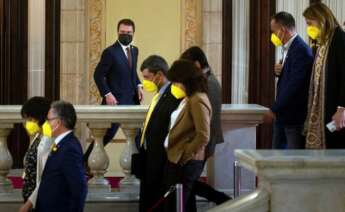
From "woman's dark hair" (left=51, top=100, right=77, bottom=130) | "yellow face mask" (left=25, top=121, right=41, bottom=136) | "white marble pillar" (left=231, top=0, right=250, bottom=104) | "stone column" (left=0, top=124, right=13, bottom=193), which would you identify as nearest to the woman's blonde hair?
"woman's dark hair" (left=51, top=100, right=77, bottom=130)

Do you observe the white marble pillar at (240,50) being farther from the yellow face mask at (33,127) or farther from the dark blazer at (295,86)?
the yellow face mask at (33,127)

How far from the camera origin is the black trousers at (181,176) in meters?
7.76

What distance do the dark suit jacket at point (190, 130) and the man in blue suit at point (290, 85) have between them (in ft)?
3.10

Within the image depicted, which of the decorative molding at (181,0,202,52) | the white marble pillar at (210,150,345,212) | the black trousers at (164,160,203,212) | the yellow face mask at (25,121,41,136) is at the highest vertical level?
the decorative molding at (181,0,202,52)

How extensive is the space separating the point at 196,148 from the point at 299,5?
4665mm

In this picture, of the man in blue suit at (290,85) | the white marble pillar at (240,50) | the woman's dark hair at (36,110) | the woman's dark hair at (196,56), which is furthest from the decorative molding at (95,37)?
the woman's dark hair at (36,110)

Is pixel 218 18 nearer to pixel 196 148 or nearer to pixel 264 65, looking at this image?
pixel 264 65

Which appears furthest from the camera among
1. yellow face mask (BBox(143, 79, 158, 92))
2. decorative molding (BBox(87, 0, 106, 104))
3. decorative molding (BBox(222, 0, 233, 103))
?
decorative molding (BBox(87, 0, 106, 104))

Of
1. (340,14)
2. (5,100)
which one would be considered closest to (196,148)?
(340,14)

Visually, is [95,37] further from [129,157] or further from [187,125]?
[187,125]

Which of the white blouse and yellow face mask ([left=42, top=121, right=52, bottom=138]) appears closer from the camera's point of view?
yellow face mask ([left=42, top=121, right=52, bottom=138])

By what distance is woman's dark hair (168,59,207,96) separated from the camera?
7.68 m

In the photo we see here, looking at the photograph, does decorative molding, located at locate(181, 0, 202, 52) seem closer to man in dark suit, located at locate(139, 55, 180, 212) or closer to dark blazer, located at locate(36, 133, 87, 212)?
man in dark suit, located at locate(139, 55, 180, 212)

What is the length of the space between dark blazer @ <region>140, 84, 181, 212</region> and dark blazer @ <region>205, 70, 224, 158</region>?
0.40 metres
